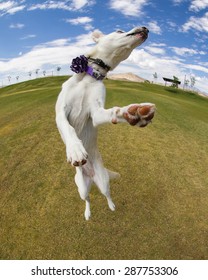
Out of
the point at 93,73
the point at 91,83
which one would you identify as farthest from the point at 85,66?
the point at 91,83

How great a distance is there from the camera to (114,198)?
16359mm

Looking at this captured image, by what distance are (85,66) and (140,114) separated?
2243mm

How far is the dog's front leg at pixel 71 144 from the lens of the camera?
5.53 metres

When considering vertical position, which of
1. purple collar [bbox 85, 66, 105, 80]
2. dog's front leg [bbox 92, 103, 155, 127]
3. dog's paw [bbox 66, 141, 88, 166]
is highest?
purple collar [bbox 85, 66, 105, 80]

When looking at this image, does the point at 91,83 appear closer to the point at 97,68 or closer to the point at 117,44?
the point at 97,68

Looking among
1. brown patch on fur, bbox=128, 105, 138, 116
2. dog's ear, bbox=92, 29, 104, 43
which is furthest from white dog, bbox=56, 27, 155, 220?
brown patch on fur, bbox=128, 105, 138, 116

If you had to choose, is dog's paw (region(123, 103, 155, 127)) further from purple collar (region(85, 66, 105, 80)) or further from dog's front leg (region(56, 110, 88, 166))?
purple collar (region(85, 66, 105, 80))

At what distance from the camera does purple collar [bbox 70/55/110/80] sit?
6.94 m

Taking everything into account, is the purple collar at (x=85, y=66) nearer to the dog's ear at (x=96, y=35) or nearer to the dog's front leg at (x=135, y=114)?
the dog's ear at (x=96, y=35)

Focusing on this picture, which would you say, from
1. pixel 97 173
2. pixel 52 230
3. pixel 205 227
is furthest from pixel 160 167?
pixel 97 173

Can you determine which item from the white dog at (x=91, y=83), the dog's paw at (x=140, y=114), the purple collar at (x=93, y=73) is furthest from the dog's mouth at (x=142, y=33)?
the dog's paw at (x=140, y=114)

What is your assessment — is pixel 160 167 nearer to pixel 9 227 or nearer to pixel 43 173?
pixel 43 173

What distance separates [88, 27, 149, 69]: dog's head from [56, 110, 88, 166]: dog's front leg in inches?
A: 50.0

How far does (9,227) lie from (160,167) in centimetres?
789
